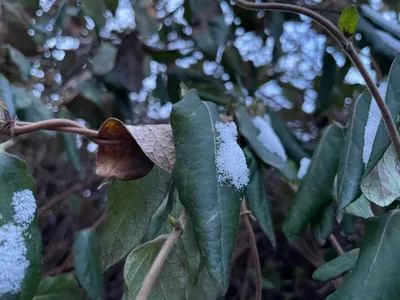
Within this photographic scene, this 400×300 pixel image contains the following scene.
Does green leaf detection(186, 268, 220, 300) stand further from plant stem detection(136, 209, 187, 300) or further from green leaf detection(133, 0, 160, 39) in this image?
green leaf detection(133, 0, 160, 39)

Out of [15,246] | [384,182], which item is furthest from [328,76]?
[15,246]

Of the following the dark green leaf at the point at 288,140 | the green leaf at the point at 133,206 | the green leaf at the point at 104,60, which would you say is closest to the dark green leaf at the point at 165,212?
the green leaf at the point at 133,206

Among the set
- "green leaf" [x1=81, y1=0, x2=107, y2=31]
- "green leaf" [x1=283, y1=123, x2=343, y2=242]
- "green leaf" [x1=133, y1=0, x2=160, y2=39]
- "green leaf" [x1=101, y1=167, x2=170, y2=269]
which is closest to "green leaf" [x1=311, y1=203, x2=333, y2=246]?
"green leaf" [x1=283, y1=123, x2=343, y2=242]

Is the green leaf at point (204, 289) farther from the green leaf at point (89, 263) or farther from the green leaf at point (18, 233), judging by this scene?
the green leaf at point (89, 263)

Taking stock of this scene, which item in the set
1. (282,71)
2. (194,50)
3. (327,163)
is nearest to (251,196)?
(327,163)

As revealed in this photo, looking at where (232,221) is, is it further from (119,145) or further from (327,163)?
(327,163)

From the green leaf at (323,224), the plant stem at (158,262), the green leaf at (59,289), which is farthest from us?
the green leaf at (59,289)

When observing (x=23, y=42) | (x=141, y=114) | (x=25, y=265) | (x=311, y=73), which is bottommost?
(x=141, y=114)
